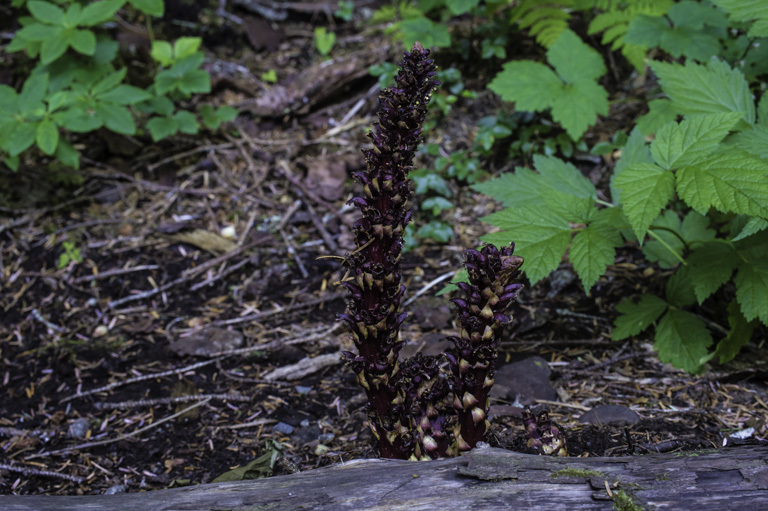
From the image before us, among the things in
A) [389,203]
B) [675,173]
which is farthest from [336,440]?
[675,173]

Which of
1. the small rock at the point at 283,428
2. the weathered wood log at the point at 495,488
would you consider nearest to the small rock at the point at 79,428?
the small rock at the point at 283,428

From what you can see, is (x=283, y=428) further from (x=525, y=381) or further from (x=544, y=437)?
(x=544, y=437)

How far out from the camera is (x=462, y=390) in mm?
2113

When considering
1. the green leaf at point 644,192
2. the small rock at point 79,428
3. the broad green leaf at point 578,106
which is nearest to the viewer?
the green leaf at point 644,192

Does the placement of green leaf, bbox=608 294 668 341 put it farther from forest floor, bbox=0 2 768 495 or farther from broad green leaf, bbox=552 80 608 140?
broad green leaf, bbox=552 80 608 140

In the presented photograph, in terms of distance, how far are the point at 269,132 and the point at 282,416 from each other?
10.8ft

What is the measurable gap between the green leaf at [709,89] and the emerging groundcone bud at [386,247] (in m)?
1.71

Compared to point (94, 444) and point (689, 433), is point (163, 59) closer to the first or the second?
point (94, 444)

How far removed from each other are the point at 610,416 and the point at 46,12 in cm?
507

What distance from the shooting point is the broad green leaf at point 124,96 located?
4617 millimetres

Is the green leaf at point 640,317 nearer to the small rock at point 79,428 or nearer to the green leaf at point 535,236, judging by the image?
the green leaf at point 535,236

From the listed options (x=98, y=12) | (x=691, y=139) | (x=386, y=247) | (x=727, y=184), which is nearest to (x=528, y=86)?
(x=691, y=139)

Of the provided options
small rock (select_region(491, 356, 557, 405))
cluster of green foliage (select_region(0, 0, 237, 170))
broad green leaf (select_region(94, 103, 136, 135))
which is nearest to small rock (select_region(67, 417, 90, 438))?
cluster of green foliage (select_region(0, 0, 237, 170))

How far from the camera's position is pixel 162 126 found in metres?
4.92
